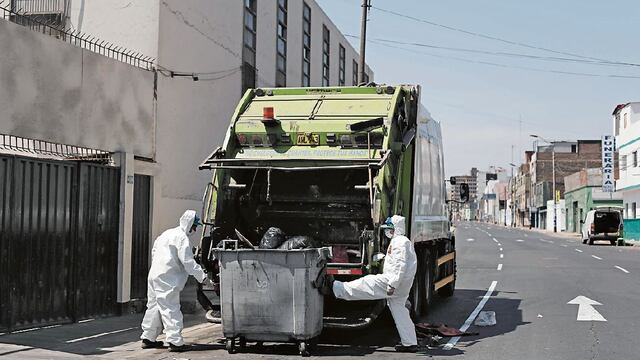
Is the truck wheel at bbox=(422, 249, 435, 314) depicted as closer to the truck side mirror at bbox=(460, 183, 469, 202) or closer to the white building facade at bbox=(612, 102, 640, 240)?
the truck side mirror at bbox=(460, 183, 469, 202)

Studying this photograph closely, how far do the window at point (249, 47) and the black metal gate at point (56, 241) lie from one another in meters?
8.36

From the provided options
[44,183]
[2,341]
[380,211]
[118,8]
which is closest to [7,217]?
[44,183]

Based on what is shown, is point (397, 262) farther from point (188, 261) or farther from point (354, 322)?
point (188, 261)

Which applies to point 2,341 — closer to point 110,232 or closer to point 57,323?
point 57,323

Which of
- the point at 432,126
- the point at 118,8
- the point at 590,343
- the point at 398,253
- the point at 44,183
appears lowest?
the point at 590,343

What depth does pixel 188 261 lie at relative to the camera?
29.4 ft

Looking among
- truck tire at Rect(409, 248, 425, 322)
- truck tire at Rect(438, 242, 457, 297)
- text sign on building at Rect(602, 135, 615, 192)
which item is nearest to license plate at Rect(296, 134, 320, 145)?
truck tire at Rect(409, 248, 425, 322)

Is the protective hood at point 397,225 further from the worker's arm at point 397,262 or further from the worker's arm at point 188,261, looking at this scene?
the worker's arm at point 188,261

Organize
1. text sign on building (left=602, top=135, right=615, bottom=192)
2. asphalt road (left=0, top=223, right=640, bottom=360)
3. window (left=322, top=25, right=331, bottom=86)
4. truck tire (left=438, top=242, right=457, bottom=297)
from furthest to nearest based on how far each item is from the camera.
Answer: text sign on building (left=602, top=135, right=615, bottom=192) < window (left=322, top=25, right=331, bottom=86) < truck tire (left=438, top=242, right=457, bottom=297) < asphalt road (left=0, top=223, right=640, bottom=360)

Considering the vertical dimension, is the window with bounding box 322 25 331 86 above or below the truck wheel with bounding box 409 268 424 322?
above

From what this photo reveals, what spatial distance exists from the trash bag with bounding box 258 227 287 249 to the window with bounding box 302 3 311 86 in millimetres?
18510

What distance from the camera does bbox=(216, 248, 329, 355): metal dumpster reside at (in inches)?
334

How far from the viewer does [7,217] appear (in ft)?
32.0

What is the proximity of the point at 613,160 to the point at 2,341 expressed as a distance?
5713 centimetres
